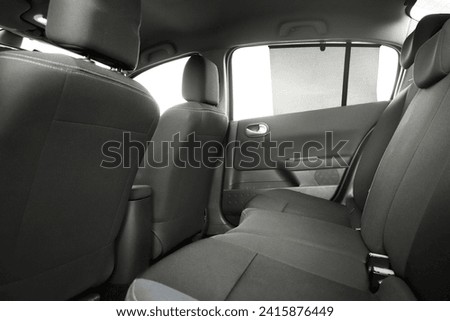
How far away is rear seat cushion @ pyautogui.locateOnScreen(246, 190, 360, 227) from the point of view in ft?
4.76

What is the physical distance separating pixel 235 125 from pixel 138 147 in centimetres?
141

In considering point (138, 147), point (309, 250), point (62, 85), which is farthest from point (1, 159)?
point (309, 250)

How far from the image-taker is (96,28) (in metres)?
0.83

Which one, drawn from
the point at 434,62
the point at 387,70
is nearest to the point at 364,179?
the point at 434,62

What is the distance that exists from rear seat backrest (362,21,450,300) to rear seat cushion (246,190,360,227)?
15.9 inches

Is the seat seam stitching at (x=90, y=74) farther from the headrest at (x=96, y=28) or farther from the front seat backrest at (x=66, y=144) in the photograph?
the headrest at (x=96, y=28)

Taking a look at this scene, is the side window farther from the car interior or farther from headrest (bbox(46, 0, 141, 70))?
headrest (bbox(46, 0, 141, 70))

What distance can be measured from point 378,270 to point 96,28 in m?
0.94

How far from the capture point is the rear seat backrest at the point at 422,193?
24.3 inches

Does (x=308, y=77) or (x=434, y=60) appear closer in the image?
(x=434, y=60)

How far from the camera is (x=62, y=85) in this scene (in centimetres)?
67

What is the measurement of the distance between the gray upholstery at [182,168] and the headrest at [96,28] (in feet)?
1.68

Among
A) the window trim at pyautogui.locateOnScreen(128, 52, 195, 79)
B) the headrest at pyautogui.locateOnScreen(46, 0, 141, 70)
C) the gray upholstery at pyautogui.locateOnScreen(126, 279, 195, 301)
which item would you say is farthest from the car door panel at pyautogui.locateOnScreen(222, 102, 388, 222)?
the gray upholstery at pyautogui.locateOnScreen(126, 279, 195, 301)

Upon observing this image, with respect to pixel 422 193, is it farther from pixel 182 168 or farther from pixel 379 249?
pixel 182 168
